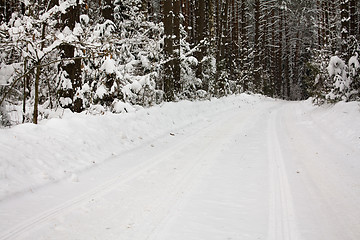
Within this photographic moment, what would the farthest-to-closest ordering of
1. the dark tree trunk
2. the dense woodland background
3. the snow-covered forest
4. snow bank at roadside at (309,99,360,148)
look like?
the dark tree trunk < snow bank at roadside at (309,99,360,148) < the dense woodland background < the snow-covered forest

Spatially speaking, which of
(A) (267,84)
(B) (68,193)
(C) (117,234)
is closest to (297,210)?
(C) (117,234)

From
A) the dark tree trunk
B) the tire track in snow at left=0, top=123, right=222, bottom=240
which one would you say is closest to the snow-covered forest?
the tire track in snow at left=0, top=123, right=222, bottom=240

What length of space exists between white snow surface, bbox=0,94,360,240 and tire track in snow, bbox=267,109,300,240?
0.7 inches

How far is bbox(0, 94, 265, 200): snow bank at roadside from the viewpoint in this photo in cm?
459

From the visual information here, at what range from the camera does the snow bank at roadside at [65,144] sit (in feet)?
15.1

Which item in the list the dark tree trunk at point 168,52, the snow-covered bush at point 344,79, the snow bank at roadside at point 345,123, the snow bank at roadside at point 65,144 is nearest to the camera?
the snow bank at roadside at point 65,144

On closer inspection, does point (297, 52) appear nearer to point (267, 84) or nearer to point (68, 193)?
point (267, 84)

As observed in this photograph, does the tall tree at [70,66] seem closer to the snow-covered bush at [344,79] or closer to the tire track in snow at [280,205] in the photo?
the tire track in snow at [280,205]

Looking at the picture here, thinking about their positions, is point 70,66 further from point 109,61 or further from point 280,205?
point 280,205

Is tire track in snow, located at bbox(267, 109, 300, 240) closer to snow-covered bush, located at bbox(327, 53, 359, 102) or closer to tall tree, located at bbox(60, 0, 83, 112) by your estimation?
tall tree, located at bbox(60, 0, 83, 112)

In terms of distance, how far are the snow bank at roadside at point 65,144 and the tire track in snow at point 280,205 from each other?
343cm

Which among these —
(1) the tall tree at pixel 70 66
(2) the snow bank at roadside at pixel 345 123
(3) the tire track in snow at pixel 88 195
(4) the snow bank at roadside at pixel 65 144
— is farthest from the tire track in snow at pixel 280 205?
(1) the tall tree at pixel 70 66

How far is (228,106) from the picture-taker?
Answer: 1948cm

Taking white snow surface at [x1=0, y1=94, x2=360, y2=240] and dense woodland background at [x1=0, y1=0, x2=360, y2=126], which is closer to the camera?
white snow surface at [x1=0, y1=94, x2=360, y2=240]
